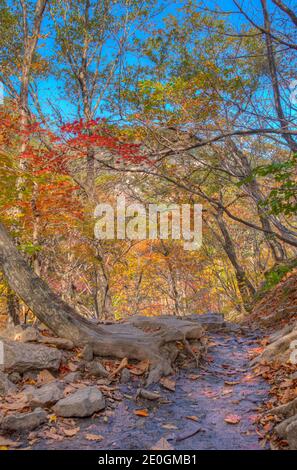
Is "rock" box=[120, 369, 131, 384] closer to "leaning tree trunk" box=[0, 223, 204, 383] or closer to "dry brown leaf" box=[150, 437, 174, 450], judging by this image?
"leaning tree trunk" box=[0, 223, 204, 383]

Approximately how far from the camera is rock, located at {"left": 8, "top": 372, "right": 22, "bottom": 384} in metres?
3.97

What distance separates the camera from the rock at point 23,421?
3094mm

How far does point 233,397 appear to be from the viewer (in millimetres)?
4164

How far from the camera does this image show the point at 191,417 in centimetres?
365

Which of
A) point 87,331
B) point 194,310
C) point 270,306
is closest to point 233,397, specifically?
point 87,331

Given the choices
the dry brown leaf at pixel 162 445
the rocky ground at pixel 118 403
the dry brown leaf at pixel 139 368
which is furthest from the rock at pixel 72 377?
the dry brown leaf at pixel 162 445

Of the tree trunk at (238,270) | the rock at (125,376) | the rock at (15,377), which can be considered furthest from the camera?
the tree trunk at (238,270)

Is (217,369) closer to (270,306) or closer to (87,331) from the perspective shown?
(87,331)

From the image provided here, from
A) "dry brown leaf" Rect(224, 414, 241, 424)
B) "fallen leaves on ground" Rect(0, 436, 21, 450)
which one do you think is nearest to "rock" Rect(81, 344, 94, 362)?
"fallen leaves on ground" Rect(0, 436, 21, 450)

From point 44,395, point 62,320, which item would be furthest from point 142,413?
point 62,320

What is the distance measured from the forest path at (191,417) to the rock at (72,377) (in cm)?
52

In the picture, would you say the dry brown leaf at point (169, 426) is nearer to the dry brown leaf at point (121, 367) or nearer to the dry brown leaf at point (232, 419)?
the dry brown leaf at point (232, 419)

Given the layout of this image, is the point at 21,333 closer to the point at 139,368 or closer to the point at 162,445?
the point at 139,368

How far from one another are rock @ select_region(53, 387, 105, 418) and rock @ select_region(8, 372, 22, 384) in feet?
2.36
